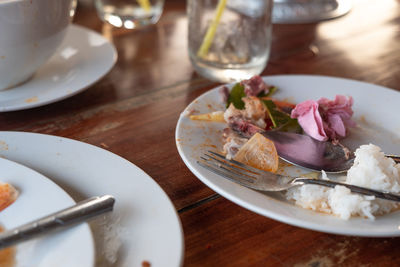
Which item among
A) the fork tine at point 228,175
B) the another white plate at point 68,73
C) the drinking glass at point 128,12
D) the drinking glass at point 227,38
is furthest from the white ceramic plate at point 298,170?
the drinking glass at point 128,12

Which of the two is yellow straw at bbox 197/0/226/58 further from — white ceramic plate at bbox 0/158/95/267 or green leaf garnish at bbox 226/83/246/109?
white ceramic plate at bbox 0/158/95/267

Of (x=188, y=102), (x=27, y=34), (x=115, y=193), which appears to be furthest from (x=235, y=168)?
(x=27, y=34)

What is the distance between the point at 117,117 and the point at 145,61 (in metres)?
0.28

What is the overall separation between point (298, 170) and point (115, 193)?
26 cm

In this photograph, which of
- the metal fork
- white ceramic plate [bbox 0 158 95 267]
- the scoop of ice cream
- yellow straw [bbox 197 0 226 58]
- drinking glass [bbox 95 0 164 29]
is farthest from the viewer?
drinking glass [bbox 95 0 164 29]

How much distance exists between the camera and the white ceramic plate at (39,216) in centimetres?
40

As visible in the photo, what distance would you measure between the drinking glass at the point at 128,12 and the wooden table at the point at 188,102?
1.2 inches

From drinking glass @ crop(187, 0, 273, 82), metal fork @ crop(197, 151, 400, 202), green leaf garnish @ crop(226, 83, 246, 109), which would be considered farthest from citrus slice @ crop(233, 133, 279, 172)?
drinking glass @ crop(187, 0, 273, 82)

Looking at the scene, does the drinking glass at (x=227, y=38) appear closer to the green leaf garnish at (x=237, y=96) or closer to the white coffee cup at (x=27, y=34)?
the green leaf garnish at (x=237, y=96)

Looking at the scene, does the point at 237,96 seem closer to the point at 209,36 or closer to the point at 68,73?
the point at 209,36

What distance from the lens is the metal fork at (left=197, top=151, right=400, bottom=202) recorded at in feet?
1.75

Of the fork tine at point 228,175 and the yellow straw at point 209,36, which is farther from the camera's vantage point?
the yellow straw at point 209,36

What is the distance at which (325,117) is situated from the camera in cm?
68

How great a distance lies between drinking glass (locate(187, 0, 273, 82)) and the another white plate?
0.59 feet
